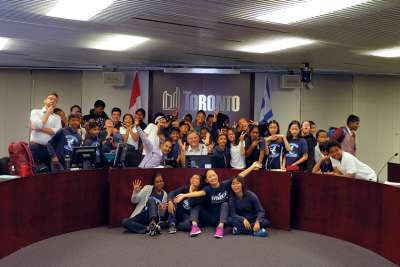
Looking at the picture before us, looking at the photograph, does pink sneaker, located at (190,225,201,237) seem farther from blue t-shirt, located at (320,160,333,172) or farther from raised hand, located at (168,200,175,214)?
blue t-shirt, located at (320,160,333,172)

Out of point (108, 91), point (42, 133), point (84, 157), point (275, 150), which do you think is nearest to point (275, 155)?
point (275, 150)

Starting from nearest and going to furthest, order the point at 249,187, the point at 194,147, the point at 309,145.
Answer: the point at 249,187, the point at 194,147, the point at 309,145

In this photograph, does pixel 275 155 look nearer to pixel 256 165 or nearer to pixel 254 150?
pixel 254 150

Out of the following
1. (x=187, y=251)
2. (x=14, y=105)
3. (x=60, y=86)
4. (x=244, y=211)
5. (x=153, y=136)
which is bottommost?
(x=187, y=251)

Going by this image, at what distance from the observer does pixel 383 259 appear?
520 centimetres

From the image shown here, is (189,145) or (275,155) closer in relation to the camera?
(275,155)

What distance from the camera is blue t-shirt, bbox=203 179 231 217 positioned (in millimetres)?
6355

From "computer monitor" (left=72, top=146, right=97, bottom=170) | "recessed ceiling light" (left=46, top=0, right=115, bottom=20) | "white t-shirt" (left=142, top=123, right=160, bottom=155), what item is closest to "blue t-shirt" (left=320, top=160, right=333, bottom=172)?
"white t-shirt" (left=142, top=123, right=160, bottom=155)

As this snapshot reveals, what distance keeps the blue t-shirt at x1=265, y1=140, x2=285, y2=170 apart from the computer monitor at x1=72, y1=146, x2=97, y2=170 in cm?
256

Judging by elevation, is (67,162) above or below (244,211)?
above

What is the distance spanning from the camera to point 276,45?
8.01 metres

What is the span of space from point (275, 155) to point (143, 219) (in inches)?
86.1

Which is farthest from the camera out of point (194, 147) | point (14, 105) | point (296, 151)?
point (14, 105)

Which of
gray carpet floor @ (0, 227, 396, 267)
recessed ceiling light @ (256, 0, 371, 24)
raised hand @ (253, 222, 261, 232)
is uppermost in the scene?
recessed ceiling light @ (256, 0, 371, 24)
